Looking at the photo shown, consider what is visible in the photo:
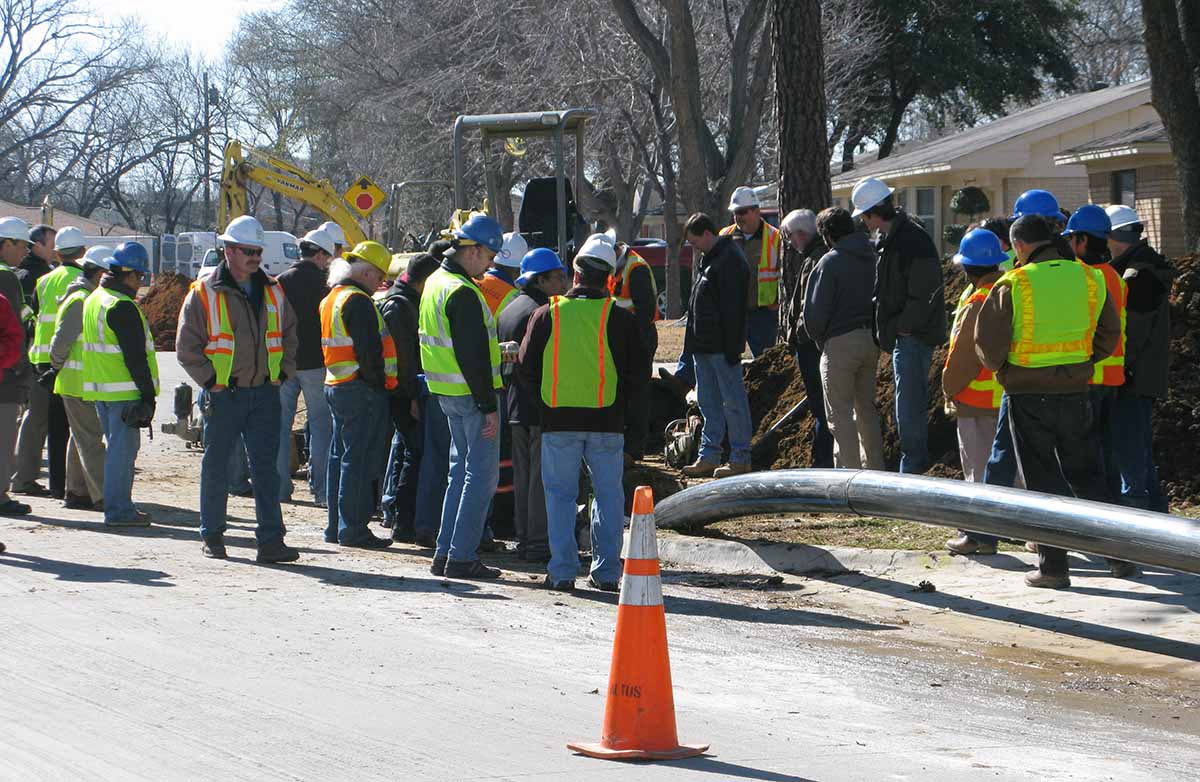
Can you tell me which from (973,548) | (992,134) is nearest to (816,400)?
(973,548)

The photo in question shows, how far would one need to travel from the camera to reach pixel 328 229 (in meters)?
13.7

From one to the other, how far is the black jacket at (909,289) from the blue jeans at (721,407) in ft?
7.20

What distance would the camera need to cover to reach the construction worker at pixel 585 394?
9391 mm

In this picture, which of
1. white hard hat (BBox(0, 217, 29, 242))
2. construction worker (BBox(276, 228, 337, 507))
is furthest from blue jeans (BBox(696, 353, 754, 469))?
white hard hat (BBox(0, 217, 29, 242))

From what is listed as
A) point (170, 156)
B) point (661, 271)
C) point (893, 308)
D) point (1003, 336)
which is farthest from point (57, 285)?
point (170, 156)

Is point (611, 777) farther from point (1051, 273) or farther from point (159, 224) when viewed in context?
point (159, 224)

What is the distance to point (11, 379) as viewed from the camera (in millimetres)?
12242

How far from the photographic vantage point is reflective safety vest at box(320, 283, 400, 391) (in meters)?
11.2

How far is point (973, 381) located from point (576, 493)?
263 centimetres

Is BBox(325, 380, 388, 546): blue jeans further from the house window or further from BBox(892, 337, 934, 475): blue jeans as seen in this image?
the house window

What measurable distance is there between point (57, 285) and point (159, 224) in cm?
8366

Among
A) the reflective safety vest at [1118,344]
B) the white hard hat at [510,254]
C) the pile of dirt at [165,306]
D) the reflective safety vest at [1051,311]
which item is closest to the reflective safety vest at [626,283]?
the white hard hat at [510,254]

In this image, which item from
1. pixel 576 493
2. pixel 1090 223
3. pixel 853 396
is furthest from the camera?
pixel 853 396

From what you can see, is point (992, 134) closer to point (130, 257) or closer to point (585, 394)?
point (130, 257)
